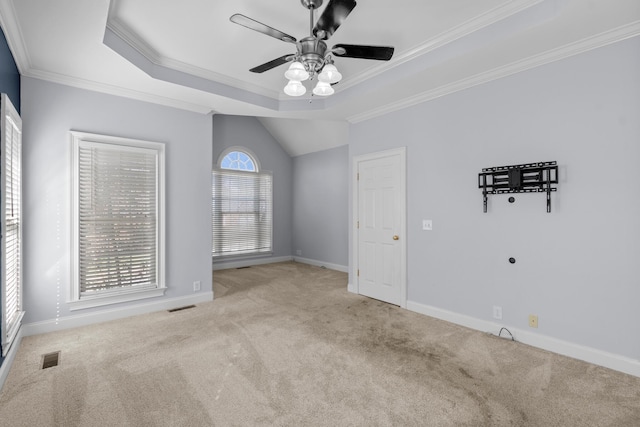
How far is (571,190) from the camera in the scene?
8.75 ft

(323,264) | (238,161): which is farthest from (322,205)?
(238,161)

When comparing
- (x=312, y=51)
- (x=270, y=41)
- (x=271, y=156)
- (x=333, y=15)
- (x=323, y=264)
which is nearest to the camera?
(x=333, y=15)

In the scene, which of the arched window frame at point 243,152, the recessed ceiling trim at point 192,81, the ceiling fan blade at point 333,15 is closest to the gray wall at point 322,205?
the arched window frame at point 243,152

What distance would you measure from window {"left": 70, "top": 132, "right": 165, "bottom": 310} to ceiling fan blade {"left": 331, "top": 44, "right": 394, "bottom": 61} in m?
2.66

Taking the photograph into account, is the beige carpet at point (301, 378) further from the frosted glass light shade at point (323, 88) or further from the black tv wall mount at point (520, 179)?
the frosted glass light shade at point (323, 88)

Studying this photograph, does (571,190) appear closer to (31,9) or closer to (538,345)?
(538,345)

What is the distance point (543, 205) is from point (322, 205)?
14.5 feet

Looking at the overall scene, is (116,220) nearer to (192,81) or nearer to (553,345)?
(192,81)

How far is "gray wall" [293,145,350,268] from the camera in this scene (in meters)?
6.32

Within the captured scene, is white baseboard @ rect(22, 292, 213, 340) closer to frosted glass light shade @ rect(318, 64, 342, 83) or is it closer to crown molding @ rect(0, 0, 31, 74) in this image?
crown molding @ rect(0, 0, 31, 74)

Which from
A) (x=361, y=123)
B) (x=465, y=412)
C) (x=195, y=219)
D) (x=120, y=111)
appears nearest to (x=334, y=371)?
(x=465, y=412)

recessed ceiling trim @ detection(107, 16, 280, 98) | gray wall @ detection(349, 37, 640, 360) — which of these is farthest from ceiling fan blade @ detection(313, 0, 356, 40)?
gray wall @ detection(349, 37, 640, 360)

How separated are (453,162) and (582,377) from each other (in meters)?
2.20

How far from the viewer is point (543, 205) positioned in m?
2.82
